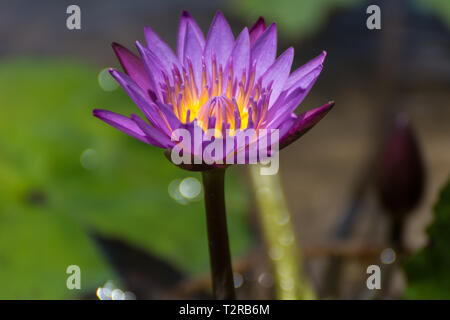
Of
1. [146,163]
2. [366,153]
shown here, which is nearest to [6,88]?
[146,163]

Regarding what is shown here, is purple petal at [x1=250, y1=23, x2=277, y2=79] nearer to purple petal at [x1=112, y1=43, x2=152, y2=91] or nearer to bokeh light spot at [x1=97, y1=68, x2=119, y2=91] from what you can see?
purple petal at [x1=112, y1=43, x2=152, y2=91]

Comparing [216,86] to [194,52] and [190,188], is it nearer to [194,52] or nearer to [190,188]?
[194,52]

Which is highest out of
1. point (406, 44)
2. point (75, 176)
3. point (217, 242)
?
point (406, 44)

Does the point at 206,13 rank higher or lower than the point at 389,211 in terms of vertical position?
higher

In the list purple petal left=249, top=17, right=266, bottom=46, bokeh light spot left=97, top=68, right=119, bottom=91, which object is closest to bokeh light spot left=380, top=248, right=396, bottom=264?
purple petal left=249, top=17, right=266, bottom=46

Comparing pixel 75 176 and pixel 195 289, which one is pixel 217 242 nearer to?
pixel 195 289

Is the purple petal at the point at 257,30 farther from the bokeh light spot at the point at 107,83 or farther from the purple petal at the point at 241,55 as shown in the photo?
the bokeh light spot at the point at 107,83
